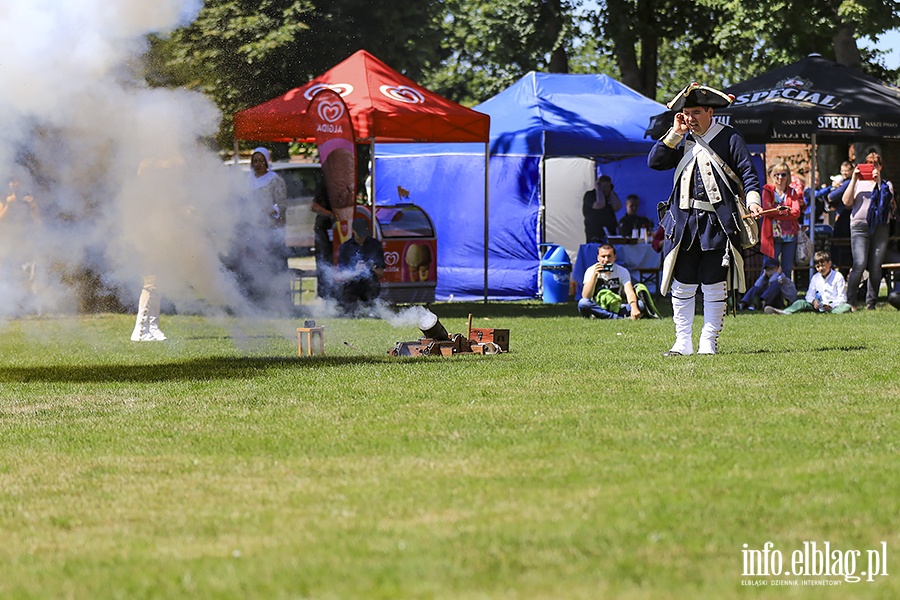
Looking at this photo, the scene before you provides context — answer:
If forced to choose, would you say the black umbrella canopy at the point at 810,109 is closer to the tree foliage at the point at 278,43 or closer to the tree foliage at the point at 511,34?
the tree foliage at the point at 511,34

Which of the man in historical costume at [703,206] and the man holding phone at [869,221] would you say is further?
the man holding phone at [869,221]

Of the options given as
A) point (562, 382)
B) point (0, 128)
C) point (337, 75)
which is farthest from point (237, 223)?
point (337, 75)

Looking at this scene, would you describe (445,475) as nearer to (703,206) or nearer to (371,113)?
(703,206)

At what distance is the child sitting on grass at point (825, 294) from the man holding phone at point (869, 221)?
0.34 metres

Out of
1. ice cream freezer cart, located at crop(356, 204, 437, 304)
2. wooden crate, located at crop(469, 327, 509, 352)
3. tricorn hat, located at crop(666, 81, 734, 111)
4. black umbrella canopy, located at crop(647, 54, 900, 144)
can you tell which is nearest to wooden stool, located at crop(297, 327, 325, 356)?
wooden crate, located at crop(469, 327, 509, 352)

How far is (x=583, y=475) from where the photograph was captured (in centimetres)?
643

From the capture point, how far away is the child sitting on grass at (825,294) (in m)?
19.5

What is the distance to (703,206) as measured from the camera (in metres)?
11.8

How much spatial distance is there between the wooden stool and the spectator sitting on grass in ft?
28.9

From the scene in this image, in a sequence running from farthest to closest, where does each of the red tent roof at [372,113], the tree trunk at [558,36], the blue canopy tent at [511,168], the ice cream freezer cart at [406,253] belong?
the tree trunk at [558,36] → the blue canopy tent at [511,168] → the ice cream freezer cart at [406,253] → the red tent roof at [372,113]

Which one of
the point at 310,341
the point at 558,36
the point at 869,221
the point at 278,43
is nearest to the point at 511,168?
the point at 278,43

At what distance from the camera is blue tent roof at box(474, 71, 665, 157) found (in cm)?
2314

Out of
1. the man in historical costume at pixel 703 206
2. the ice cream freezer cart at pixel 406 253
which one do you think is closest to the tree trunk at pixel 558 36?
the ice cream freezer cart at pixel 406 253

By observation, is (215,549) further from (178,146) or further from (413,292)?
(413,292)
